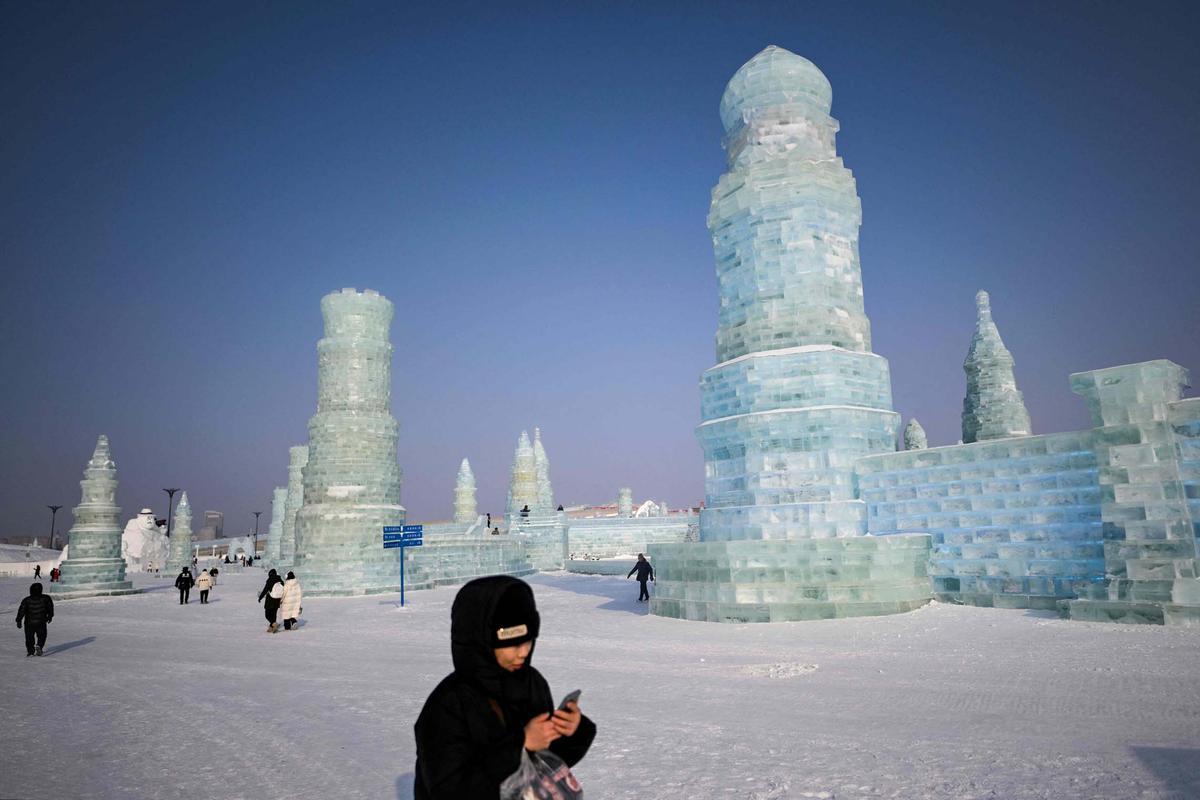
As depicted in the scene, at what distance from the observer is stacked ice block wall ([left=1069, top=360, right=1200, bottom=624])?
934cm

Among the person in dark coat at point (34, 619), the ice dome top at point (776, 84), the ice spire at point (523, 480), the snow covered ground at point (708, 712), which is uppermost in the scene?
the ice dome top at point (776, 84)

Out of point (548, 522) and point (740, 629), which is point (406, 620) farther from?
point (548, 522)

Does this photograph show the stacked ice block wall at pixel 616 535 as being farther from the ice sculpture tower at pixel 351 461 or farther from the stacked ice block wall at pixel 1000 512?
the stacked ice block wall at pixel 1000 512

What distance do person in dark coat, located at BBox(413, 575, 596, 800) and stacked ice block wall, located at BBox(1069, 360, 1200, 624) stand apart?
10.5 m

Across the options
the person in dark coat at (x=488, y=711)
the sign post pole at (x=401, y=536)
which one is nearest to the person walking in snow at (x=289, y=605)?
the sign post pole at (x=401, y=536)

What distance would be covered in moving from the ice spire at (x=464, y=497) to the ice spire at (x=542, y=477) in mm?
4685

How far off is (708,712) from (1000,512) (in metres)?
8.44

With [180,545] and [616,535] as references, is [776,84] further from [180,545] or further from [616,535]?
[180,545]

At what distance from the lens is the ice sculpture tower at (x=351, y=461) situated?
2197cm

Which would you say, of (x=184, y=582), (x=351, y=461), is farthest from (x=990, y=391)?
(x=184, y=582)

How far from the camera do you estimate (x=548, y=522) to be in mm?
36406

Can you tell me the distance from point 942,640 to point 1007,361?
23.9 metres

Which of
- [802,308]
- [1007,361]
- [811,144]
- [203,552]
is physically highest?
[811,144]

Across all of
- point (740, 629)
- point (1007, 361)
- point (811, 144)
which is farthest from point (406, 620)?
point (1007, 361)
